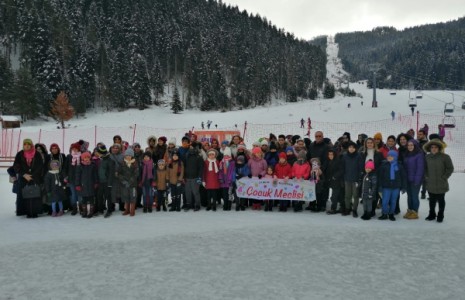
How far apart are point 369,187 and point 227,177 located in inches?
125

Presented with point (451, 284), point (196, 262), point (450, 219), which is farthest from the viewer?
point (450, 219)

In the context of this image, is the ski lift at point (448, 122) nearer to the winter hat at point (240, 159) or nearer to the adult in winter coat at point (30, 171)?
the winter hat at point (240, 159)

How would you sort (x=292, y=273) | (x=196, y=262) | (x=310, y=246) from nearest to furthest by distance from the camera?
(x=292, y=273) < (x=196, y=262) < (x=310, y=246)

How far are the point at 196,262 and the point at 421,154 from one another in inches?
210

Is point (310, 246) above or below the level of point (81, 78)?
below

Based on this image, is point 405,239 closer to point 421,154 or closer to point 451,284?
point 451,284

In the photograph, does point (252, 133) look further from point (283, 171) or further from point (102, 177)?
point (102, 177)

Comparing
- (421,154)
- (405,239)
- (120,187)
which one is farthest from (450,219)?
(120,187)

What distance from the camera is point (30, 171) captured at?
7.91m

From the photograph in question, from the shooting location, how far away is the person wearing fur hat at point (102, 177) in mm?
8109

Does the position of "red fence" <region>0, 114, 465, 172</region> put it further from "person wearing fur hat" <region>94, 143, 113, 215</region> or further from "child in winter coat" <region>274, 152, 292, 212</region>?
"person wearing fur hat" <region>94, 143, 113, 215</region>

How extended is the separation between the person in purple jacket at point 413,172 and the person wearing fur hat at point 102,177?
6.55 metres

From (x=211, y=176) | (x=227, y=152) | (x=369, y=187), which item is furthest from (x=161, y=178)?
(x=369, y=187)

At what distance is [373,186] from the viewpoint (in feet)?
24.9
